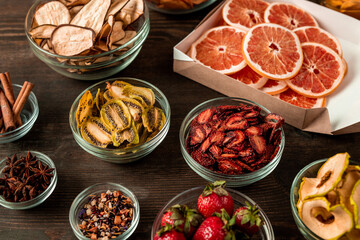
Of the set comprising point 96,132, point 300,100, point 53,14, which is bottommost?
point 96,132

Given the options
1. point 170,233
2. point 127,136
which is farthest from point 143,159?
point 170,233

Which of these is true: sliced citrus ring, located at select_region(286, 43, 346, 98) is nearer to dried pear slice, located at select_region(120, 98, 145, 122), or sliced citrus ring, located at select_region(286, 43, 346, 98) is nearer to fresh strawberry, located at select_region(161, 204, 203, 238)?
dried pear slice, located at select_region(120, 98, 145, 122)

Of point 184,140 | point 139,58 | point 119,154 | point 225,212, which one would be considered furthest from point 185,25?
point 225,212

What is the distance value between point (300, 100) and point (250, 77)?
0.84 feet

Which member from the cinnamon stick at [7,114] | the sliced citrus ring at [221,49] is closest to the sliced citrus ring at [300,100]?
the sliced citrus ring at [221,49]

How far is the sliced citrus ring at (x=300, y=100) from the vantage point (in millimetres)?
1810

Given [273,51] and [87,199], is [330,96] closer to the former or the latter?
[273,51]

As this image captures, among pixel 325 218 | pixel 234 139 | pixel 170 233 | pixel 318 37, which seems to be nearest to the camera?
pixel 170 233

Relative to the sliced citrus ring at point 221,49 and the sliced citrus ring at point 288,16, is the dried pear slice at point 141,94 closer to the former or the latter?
the sliced citrus ring at point 221,49

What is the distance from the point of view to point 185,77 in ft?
6.43

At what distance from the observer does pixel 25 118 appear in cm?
183

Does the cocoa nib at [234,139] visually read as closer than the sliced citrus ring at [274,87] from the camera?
Yes

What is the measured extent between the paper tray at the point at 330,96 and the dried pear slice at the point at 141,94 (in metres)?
0.27

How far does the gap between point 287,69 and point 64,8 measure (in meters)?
1.10
